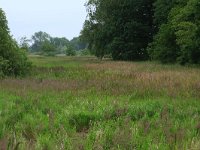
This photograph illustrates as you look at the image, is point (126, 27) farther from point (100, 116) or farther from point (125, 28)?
point (100, 116)

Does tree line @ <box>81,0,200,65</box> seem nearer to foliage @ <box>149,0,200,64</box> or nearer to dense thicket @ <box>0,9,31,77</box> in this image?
foliage @ <box>149,0,200,64</box>

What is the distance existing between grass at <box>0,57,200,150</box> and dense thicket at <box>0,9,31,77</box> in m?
5.20

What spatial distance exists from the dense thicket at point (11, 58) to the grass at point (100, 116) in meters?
5.20

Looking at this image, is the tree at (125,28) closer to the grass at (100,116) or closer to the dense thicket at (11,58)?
the dense thicket at (11,58)

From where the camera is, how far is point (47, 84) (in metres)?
17.6

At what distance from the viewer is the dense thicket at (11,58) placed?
22.9 meters

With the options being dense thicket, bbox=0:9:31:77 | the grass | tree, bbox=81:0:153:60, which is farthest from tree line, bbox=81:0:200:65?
the grass

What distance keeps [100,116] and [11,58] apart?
14799 millimetres

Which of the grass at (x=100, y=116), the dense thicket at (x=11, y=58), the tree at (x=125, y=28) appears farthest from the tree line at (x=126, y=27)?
the grass at (x=100, y=116)

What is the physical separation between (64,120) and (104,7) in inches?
2181

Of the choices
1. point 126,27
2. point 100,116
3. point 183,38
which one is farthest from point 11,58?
point 126,27

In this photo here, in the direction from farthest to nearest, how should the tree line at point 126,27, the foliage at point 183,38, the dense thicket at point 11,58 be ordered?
the tree line at point 126,27
the foliage at point 183,38
the dense thicket at point 11,58

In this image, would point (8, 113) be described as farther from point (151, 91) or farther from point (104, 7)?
point (104, 7)

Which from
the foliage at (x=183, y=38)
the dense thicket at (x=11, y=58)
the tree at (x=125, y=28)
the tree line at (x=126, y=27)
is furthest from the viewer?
the tree at (x=125, y=28)
